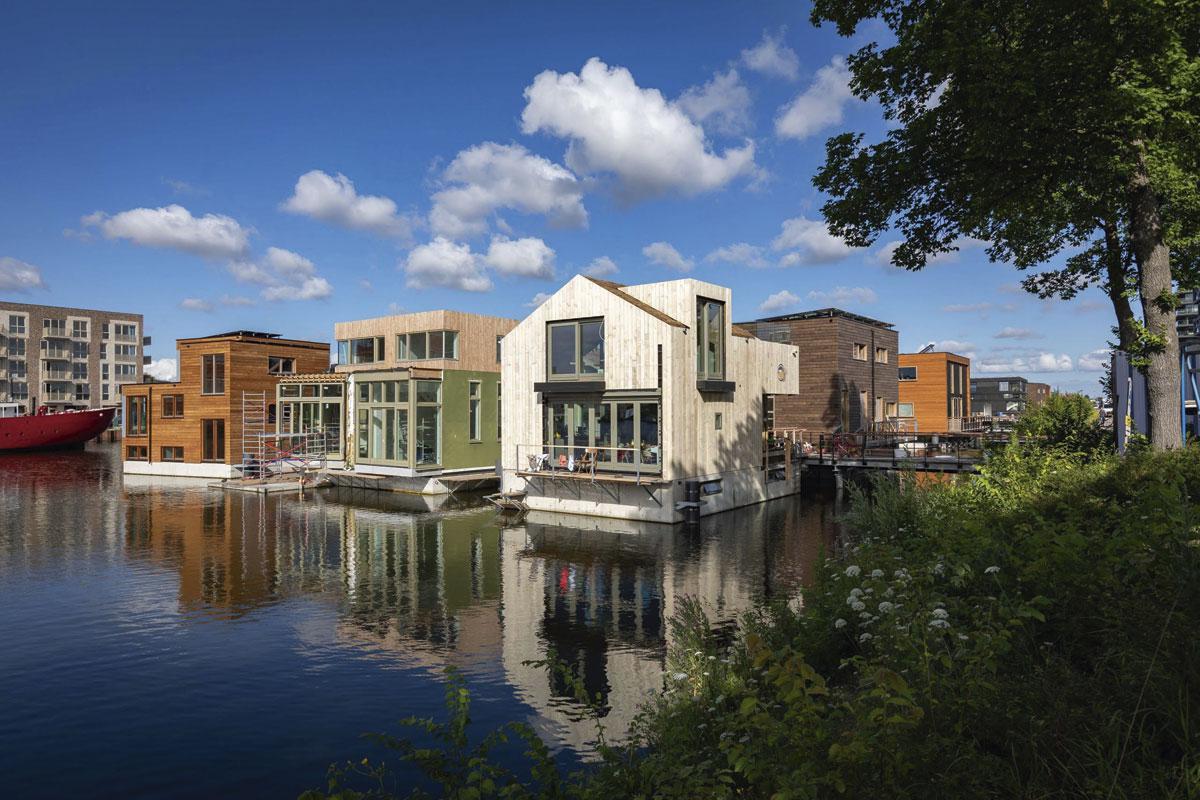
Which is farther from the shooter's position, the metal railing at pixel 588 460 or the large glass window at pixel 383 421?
the large glass window at pixel 383 421

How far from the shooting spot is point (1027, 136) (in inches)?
504

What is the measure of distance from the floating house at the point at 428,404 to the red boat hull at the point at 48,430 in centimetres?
3308

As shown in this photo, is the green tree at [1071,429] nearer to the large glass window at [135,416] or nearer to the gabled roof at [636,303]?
the gabled roof at [636,303]

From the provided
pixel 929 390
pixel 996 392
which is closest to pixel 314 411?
pixel 929 390

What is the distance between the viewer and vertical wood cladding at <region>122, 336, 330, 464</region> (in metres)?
35.6

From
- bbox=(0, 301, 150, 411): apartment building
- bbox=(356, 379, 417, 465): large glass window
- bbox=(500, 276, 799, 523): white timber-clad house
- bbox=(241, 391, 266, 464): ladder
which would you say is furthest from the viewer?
bbox=(0, 301, 150, 411): apartment building

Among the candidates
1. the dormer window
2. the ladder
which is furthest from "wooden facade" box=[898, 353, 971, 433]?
the ladder

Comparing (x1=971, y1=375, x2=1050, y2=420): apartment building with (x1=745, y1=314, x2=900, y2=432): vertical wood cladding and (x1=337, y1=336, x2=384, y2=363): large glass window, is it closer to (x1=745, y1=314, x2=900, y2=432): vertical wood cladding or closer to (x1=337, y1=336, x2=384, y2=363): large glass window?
(x1=745, y1=314, x2=900, y2=432): vertical wood cladding

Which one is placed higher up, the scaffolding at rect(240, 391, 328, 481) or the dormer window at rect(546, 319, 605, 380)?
the dormer window at rect(546, 319, 605, 380)

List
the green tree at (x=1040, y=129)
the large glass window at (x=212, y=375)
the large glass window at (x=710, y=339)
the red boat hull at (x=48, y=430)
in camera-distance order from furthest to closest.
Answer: the red boat hull at (x=48, y=430)
the large glass window at (x=212, y=375)
the large glass window at (x=710, y=339)
the green tree at (x=1040, y=129)

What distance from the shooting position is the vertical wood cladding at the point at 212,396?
1400 inches

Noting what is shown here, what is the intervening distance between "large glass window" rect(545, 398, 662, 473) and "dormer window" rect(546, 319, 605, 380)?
108cm

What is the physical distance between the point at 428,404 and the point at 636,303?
38.2 ft

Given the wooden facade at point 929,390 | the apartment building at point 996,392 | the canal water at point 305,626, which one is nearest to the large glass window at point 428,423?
the canal water at point 305,626
